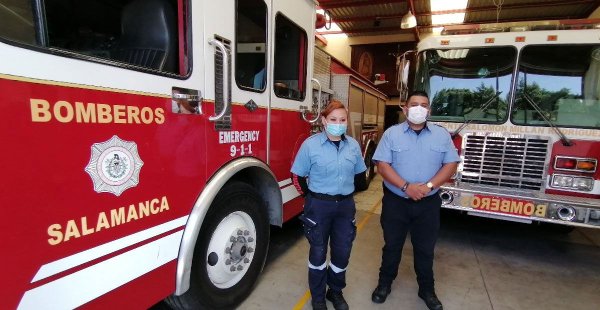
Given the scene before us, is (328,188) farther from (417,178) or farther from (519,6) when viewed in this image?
(519,6)

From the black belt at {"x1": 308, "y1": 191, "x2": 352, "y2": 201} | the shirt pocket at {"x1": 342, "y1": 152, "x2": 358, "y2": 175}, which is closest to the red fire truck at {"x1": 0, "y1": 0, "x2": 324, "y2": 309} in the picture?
the black belt at {"x1": 308, "y1": 191, "x2": 352, "y2": 201}

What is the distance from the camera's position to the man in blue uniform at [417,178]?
2.46m

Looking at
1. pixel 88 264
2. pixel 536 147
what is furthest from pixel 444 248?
pixel 88 264

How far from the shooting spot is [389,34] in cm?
1496

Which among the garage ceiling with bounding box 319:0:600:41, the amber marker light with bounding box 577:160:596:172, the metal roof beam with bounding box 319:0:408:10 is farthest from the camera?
the metal roof beam with bounding box 319:0:408:10

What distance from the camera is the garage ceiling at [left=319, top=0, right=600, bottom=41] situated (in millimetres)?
10867

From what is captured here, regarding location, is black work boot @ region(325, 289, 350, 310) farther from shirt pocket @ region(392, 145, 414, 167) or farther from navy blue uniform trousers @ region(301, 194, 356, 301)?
shirt pocket @ region(392, 145, 414, 167)

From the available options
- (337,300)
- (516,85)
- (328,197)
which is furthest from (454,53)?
(337,300)

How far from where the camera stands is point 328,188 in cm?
232

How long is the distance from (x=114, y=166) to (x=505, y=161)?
3710mm

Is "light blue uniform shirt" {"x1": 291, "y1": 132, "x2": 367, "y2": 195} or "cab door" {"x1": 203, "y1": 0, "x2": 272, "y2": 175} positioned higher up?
Answer: "cab door" {"x1": 203, "y1": 0, "x2": 272, "y2": 175}

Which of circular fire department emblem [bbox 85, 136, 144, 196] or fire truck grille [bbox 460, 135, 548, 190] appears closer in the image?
circular fire department emblem [bbox 85, 136, 144, 196]

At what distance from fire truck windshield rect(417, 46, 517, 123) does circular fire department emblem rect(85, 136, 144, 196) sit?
131 inches

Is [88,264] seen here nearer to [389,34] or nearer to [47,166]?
[47,166]
